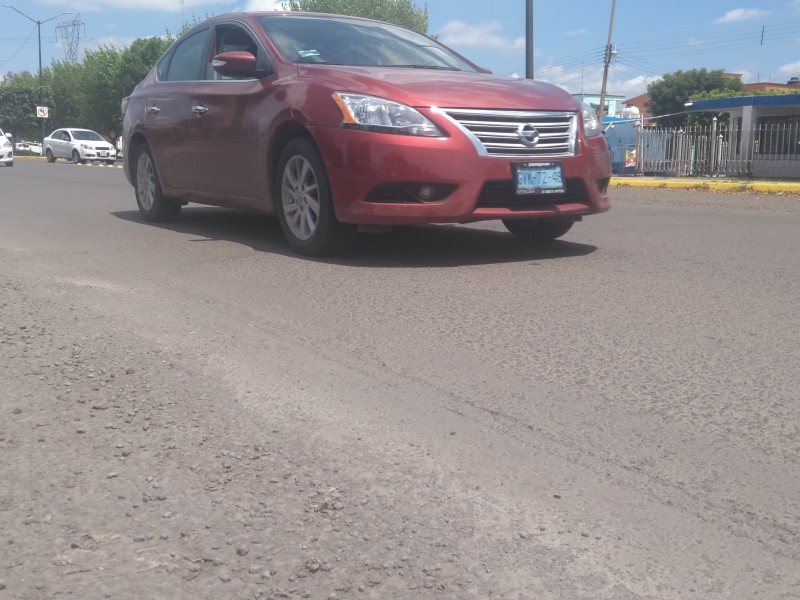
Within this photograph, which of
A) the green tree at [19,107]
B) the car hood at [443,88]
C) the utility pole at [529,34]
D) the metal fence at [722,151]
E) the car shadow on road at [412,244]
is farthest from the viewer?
the green tree at [19,107]

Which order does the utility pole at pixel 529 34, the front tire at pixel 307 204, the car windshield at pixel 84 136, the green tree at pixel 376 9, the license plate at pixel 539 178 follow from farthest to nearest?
1. the green tree at pixel 376 9
2. the car windshield at pixel 84 136
3. the utility pole at pixel 529 34
4. the front tire at pixel 307 204
5. the license plate at pixel 539 178

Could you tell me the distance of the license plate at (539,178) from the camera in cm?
615

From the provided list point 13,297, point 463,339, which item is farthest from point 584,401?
point 13,297

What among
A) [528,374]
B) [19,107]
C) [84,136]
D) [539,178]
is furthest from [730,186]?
[19,107]

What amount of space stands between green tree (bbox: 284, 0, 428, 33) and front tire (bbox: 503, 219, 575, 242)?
5429 cm

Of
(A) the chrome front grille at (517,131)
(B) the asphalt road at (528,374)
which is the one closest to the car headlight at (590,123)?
(A) the chrome front grille at (517,131)

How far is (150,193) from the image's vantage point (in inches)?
356

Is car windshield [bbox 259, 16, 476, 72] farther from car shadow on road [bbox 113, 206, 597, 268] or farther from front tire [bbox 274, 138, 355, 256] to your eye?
car shadow on road [bbox 113, 206, 597, 268]

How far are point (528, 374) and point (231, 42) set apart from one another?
193 inches

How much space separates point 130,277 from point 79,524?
148 inches

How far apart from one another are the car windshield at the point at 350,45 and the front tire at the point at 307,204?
847 millimetres

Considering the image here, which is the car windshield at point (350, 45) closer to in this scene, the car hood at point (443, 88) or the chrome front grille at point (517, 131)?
the car hood at point (443, 88)

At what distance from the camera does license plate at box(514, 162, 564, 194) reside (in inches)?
242

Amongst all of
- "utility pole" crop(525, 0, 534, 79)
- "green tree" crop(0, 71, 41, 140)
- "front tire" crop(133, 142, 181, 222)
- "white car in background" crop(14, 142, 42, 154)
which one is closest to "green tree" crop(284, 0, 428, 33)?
"white car in background" crop(14, 142, 42, 154)
